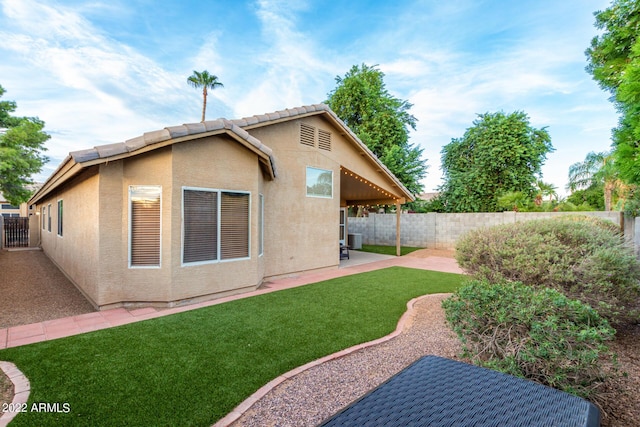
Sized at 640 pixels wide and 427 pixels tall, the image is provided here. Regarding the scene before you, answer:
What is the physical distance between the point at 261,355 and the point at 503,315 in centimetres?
336

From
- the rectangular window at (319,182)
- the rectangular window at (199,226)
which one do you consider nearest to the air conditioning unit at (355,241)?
→ the rectangular window at (319,182)

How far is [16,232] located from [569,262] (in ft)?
106

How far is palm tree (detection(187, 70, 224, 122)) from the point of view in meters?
28.7

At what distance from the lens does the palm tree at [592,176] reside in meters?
22.3

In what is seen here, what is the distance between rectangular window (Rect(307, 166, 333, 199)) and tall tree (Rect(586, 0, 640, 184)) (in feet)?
25.9

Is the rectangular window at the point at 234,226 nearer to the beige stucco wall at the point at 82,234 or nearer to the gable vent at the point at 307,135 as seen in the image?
the beige stucco wall at the point at 82,234

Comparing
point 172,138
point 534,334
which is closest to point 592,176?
point 534,334

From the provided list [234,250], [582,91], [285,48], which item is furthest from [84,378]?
[582,91]

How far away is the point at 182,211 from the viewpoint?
22.3ft

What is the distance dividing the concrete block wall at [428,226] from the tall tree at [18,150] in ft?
78.6

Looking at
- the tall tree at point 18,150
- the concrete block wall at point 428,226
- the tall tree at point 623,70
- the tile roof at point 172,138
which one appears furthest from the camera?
the tall tree at point 18,150

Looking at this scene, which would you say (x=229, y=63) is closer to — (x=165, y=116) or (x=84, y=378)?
(x=165, y=116)

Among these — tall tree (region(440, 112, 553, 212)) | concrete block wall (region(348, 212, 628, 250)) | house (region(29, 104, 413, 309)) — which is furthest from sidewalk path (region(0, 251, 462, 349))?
tall tree (region(440, 112, 553, 212))

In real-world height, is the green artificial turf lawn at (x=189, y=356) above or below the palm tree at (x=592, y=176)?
below
